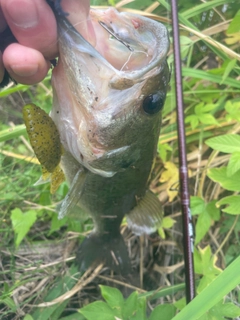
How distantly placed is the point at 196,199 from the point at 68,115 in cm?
98

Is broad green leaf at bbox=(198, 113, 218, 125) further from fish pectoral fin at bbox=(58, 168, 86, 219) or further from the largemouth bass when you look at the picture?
fish pectoral fin at bbox=(58, 168, 86, 219)

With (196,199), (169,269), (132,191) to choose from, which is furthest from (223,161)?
(132,191)

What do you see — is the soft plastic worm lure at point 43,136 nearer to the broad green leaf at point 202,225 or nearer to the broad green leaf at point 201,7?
the broad green leaf at point 202,225

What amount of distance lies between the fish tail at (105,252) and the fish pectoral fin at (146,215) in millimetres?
220

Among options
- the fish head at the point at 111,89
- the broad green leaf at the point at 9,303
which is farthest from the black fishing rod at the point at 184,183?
the broad green leaf at the point at 9,303

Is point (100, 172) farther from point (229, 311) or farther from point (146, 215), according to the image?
point (229, 311)

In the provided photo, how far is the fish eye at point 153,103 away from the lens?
123cm

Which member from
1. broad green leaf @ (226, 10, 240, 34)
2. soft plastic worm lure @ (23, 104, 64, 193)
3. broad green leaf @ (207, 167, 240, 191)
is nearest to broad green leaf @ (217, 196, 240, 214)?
broad green leaf @ (207, 167, 240, 191)

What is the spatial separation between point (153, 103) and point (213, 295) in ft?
2.15

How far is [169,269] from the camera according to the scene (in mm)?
2252

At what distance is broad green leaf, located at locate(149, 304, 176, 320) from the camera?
1.58 meters

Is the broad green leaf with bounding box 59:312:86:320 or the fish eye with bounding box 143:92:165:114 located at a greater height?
the fish eye with bounding box 143:92:165:114

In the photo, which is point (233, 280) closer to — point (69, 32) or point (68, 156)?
point (68, 156)

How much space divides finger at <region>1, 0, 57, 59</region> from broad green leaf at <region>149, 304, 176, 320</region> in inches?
46.0
